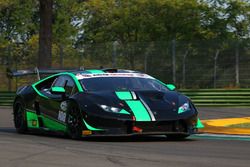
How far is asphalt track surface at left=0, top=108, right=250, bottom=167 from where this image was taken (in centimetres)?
809

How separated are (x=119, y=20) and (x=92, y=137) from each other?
3036 cm

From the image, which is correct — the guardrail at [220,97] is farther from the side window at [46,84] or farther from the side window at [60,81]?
the side window at [60,81]

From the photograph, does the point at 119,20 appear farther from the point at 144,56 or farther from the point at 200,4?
the point at 144,56

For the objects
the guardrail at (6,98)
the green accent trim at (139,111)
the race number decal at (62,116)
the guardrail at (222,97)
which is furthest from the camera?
the guardrail at (6,98)

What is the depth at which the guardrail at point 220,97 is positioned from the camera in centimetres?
2311

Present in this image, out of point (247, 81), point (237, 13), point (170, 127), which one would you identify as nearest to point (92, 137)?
point (170, 127)

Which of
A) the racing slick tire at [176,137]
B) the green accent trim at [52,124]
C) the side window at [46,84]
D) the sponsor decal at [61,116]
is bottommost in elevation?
the racing slick tire at [176,137]

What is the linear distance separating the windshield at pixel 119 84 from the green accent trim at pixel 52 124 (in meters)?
0.81

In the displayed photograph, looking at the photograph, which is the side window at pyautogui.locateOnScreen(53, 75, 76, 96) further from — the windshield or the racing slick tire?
the racing slick tire

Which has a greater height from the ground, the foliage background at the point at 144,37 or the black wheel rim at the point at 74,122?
the foliage background at the point at 144,37

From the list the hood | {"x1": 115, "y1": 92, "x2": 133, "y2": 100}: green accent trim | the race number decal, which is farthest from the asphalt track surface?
{"x1": 115, "y1": 92, "x2": 133, "y2": 100}: green accent trim

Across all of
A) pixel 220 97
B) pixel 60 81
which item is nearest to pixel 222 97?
pixel 220 97

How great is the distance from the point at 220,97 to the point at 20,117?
1176 cm

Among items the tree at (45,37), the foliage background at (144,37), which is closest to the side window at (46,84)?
the foliage background at (144,37)
